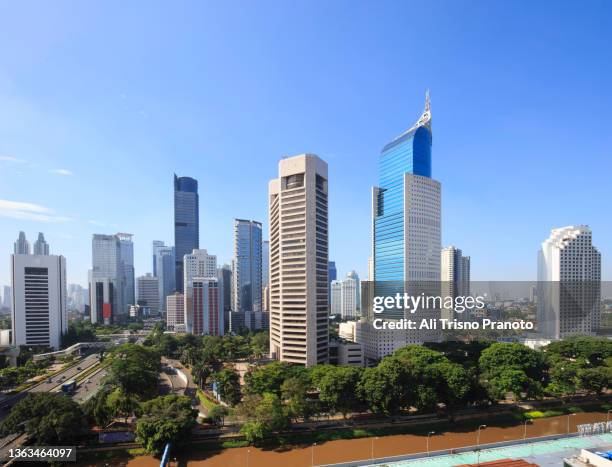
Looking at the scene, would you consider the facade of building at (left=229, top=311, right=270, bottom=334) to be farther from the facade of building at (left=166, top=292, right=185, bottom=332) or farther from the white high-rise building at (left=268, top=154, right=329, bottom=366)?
the white high-rise building at (left=268, top=154, right=329, bottom=366)

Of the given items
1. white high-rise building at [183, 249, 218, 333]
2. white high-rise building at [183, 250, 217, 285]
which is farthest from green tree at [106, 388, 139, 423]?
white high-rise building at [183, 250, 217, 285]

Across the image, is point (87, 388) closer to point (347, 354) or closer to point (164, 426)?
point (164, 426)

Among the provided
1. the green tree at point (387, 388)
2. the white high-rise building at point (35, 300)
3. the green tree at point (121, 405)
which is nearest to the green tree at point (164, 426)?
the green tree at point (121, 405)

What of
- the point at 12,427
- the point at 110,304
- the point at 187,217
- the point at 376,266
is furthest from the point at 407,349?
the point at 187,217

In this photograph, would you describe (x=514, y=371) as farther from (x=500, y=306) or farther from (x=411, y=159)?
(x=411, y=159)

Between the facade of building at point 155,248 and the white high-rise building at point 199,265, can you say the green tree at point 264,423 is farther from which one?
the facade of building at point 155,248

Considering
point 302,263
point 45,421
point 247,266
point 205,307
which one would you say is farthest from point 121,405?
point 247,266
